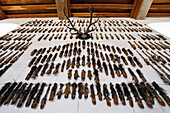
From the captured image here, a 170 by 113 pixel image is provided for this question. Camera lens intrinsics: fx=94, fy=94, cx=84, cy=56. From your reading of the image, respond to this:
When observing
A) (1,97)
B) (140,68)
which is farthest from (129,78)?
(1,97)

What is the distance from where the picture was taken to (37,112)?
8.30ft

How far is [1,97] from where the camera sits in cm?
286

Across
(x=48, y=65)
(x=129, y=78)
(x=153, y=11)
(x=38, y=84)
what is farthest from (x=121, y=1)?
(x=38, y=84)

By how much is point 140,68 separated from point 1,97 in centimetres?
500

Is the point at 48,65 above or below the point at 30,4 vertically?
below

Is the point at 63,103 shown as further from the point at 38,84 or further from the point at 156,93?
the point at 156,93

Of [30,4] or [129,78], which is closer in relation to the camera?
[129,78]

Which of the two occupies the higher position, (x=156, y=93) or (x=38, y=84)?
(x=38, y=84)

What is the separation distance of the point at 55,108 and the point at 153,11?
12597 millimetres

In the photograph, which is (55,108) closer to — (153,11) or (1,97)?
(1,97)

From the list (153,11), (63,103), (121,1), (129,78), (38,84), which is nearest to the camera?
(63,103)

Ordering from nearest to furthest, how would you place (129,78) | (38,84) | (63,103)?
(63,103), (38,84), (129,78)

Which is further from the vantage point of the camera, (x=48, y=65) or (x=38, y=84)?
(x=48, y=65)

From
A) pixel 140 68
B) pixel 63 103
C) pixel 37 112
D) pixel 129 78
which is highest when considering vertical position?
pixel 140 68
